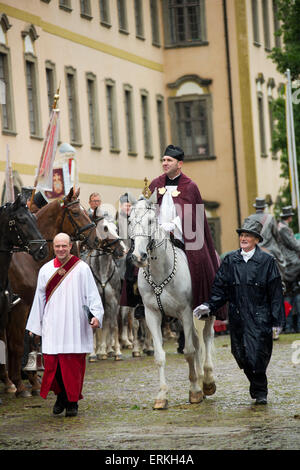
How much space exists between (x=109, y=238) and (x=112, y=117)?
23238mm

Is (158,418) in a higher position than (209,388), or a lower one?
lower

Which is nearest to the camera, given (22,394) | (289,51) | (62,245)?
(62,245)

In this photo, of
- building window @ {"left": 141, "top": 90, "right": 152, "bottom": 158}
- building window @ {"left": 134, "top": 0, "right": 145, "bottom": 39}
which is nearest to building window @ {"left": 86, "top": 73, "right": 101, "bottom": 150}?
building window @ {"left": 141, "top": 90, "right": 152, "bottom": 158}

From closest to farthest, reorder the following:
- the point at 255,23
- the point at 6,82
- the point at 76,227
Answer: the point at 76,227 → the point at 6,82 → the point at 255,23

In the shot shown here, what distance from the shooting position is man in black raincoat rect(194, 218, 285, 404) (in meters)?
14.1

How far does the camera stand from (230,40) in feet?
170

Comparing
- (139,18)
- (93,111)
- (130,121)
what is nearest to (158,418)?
(93,111)

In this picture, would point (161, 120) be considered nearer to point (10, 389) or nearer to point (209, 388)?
point (10, 389)

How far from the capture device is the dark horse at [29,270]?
16734 millimetres

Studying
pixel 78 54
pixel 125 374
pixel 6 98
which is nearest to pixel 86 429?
pixel 125 374

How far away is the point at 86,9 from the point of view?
42312 mm

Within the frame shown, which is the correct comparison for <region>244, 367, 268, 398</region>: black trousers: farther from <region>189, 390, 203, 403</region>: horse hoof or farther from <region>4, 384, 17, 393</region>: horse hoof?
<region>4, 384, 17, 393</region>: horse hoof

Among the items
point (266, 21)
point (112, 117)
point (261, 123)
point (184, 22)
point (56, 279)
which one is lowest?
point (56, 279)

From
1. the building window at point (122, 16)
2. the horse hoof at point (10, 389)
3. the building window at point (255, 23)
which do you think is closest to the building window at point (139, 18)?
the building window at point (122, 16)
